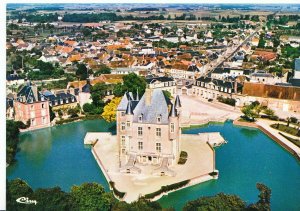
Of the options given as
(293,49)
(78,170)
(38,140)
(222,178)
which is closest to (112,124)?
(38,140)

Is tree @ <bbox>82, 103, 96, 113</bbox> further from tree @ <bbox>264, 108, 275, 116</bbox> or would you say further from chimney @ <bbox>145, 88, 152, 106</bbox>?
tree @ <bbox>264, 108, 275, 116</bbox>

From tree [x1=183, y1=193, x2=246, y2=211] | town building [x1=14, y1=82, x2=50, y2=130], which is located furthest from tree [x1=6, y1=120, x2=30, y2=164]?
tree [x1=183, y1=193, x2=246, y2=211]

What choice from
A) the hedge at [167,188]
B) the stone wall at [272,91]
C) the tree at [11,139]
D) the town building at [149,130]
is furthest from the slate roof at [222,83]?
the tree at [11,139]

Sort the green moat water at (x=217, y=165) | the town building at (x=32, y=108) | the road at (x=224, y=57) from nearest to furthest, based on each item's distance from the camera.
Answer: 1. the green moat water at (x=217, y=165)
2. the town building at (x=32, y=108)
3. the road at (x=224, y=57)

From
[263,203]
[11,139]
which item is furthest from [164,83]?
[263,203]

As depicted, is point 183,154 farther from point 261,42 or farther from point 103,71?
point 261,42

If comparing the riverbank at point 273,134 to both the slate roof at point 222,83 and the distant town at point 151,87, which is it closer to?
the distant town at point 151,87
